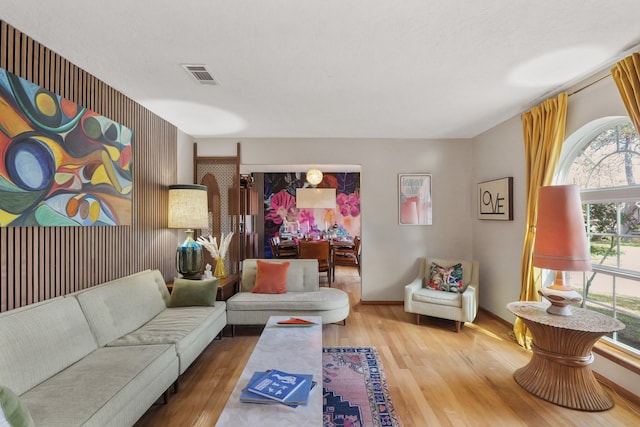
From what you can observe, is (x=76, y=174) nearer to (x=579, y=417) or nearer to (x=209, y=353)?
(x=209, y=353)

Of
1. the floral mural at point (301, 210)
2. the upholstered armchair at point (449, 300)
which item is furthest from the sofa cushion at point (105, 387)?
the floral mural at point (301, 210)

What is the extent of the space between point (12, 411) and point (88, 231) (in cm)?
165

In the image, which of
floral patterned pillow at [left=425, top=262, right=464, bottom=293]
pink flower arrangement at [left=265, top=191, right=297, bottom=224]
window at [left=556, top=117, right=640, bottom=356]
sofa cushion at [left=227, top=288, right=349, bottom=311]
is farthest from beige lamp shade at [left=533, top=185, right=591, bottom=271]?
pink flower arrangement at [left=265, top=191, right=297, bottom=224]

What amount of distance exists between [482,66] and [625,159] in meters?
1.40

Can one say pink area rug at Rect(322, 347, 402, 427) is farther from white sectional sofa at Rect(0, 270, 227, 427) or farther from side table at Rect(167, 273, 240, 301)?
side table at Rect(167, 273, 240, 301)

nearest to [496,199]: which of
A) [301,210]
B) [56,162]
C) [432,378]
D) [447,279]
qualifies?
[447,279]

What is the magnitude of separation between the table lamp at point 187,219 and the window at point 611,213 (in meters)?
3.86

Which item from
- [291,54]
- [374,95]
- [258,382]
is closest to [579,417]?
[258,382]

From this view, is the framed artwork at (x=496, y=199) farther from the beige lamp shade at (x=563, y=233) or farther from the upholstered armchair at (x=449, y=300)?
the beige lamp shade at (x=563, y=233)

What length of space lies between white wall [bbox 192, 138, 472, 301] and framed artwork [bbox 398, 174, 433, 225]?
8cm

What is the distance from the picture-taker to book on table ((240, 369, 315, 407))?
1.61 meters

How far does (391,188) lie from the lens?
15.1 feet

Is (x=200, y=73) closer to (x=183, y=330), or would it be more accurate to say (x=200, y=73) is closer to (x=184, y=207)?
(x=184, y=207)

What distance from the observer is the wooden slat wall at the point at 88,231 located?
193cm
